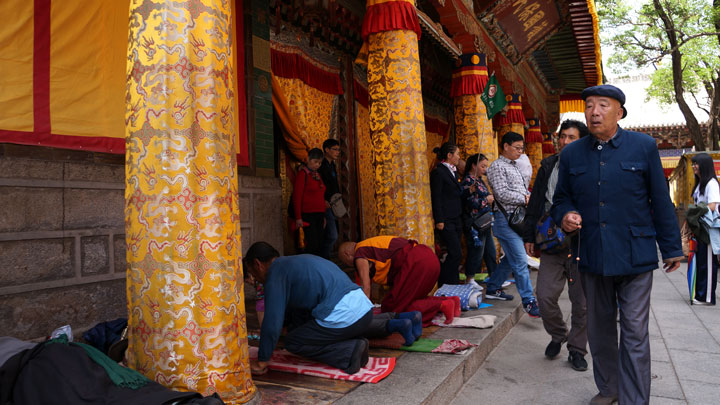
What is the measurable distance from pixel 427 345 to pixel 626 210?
1.61 meters

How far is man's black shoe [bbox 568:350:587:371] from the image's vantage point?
11.2 ft

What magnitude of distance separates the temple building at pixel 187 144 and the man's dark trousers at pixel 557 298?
1600 millimetres

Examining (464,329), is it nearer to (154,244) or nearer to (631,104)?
(154,244)

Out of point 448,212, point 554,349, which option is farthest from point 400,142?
point 554,349

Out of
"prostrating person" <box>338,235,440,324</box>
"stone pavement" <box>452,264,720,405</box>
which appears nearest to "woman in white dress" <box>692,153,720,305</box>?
"stone pavement" <box>452,264,720,405</box>

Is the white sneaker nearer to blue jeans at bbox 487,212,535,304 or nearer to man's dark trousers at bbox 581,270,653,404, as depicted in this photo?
blue jeans at bbox 487,212,535,304

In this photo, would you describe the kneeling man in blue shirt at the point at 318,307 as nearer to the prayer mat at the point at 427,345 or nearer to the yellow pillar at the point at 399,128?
the prayer mat at the point at 427,345

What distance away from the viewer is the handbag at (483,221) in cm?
550

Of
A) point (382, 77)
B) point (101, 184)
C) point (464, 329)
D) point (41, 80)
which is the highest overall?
point (382, 77)

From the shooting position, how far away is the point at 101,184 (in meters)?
3.90

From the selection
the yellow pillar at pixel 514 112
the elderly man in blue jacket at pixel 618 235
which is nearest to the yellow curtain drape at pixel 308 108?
the elderly man in blue jacket at pixel 618 235

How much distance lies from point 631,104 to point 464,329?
30.1 metres

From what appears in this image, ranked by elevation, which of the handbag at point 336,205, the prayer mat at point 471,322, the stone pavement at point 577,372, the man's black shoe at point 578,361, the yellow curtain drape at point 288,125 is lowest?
the stone pavement at point 577,372

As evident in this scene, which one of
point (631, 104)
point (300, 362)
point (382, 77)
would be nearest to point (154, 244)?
point (300, 362)
